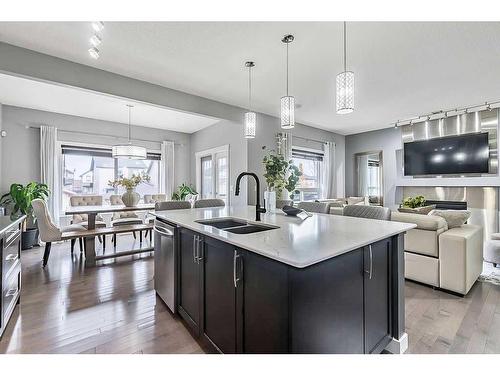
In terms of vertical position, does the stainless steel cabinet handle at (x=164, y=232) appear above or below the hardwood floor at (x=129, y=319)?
above

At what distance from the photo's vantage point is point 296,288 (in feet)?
3.51

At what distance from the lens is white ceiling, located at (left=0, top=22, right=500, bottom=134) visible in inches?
87.8

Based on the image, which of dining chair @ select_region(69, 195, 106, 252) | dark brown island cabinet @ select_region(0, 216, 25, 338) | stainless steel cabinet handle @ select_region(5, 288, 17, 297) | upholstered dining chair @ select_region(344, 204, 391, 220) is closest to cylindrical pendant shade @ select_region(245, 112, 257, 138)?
upholstered dining chair @ select_region(344, 204, 391, 220)

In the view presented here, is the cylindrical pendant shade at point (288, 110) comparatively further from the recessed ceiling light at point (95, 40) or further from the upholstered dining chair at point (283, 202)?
the recessed ceiling light at point (95, 40)

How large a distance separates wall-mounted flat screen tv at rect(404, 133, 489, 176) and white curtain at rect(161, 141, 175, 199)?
5752 millimetres

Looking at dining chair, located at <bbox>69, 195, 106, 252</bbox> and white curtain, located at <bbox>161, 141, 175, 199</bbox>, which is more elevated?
white curtain, located at <bbox>161, 141, 175, 199</bbox>

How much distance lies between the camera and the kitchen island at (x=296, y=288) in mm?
1101

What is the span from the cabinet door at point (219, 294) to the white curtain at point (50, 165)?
474cm

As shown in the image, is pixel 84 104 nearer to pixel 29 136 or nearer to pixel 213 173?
pixel 29 136

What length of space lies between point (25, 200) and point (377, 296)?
5316mm

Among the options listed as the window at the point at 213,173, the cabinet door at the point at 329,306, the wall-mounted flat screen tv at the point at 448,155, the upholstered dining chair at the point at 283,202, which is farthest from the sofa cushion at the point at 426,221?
the window at the point at 213,173

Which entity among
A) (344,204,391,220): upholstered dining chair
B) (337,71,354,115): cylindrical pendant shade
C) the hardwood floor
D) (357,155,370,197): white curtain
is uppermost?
(337,71,354,115): cylindrical pendant shade

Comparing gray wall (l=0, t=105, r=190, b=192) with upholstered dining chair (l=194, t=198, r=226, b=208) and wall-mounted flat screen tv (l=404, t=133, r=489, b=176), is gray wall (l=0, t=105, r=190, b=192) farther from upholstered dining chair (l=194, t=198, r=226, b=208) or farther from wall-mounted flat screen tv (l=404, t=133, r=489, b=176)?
wall-mounted flat screen tv (l=404, t=133, r=489, b=176)

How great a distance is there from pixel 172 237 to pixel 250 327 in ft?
3.48
